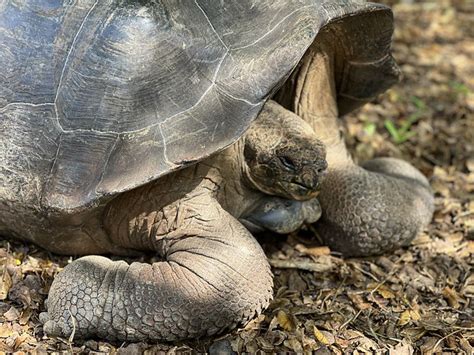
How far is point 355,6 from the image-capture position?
3.50 m

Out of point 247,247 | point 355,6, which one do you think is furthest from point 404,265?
point 355,6

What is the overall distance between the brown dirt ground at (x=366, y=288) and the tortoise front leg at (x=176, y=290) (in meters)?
0.09

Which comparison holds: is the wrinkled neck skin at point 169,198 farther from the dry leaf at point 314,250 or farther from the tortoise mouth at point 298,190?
the dry leaf at point 314,250

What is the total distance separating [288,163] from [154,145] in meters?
0.73

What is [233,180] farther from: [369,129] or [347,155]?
[369,129]

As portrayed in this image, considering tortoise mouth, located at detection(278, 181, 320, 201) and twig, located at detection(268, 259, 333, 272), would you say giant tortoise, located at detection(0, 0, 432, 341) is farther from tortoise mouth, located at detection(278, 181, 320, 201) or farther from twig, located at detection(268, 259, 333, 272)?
twig, located at detection(268, 259, 333, 272)

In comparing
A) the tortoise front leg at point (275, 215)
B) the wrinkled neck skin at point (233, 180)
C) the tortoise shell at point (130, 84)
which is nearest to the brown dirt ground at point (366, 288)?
the tortoise front leg at point (275, 215)

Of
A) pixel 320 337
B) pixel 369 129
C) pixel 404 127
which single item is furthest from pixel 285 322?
pixel 404 127

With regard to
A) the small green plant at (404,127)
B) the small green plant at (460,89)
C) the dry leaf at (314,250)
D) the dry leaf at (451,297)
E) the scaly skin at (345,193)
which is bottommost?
the small green plant at (460,89)

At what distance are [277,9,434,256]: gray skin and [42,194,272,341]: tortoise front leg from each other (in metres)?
0.78

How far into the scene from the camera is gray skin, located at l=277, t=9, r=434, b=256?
12.7 feet

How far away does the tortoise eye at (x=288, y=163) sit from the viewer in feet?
11.3

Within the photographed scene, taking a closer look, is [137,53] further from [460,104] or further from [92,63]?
[460,104]

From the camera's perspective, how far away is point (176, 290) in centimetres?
321
